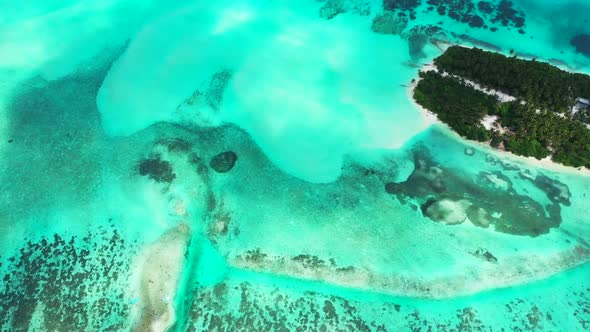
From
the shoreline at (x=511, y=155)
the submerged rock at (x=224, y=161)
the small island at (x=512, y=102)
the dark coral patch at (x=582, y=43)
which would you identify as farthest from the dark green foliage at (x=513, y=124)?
the submerged rock at (x=224, y=161)

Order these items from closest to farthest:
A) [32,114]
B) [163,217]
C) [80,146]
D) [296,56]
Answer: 1. [163,217]
2. [80,146]
3. [32,114]
4. [296,56]

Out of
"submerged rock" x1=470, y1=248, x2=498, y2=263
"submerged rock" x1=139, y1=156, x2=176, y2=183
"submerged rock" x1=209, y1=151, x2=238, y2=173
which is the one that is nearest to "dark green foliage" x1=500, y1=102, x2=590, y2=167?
"submerged rock" x1=470, y1=248, x2=498, y2=263

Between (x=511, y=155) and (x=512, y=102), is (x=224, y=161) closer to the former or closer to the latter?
(x=511, y=155)

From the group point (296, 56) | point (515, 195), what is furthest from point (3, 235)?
point (515, 195)

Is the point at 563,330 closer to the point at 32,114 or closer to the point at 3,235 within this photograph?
the point at 3,235

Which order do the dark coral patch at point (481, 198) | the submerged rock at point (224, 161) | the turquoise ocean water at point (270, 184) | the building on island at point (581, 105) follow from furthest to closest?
the building on island at point (581, 105), the submerged rock at point (224, 161), the dark coral patch at point (481, 198), the turquoise ocean water at point (270, 184)

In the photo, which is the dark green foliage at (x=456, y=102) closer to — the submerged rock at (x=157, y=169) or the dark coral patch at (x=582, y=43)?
the dark coral patch at (x=582, y=43)

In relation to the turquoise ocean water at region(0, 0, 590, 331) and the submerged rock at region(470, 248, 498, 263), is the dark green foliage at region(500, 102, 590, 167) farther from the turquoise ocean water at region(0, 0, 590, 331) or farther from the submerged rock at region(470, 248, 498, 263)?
the submerged rock at region(470, 248, 498, 263)
